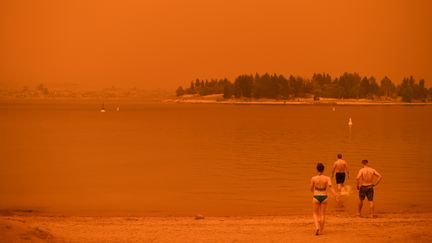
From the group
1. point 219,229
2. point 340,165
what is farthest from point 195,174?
point 219,229

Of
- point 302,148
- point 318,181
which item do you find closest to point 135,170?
point 302,148

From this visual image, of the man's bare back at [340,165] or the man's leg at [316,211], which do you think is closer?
the man's leg at [316,211]

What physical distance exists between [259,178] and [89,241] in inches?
791

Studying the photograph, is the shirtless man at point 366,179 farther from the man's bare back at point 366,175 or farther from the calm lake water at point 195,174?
the calm lake water at point 195,174

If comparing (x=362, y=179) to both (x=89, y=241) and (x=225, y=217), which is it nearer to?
(x=225, y=217)

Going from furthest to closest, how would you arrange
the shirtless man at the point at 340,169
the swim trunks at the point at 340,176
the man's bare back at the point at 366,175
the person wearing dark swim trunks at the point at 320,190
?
the swim trunks at the point at 340,176 < the shirtless man at the point at 340,169 < the man's bare back at the point at 366,175 < the person wearing dark swim trunks at the point at 320,190

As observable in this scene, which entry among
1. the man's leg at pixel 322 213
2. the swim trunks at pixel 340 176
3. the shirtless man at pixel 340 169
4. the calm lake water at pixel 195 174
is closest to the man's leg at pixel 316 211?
the man's leg at pixel 322 213

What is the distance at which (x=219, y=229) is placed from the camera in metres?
19.0

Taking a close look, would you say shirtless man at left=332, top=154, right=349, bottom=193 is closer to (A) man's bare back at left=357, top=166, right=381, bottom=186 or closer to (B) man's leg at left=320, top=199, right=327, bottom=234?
(A) man's bare back at left=357, top=166, right=381, bottom=186

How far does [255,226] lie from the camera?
19625 millimetres

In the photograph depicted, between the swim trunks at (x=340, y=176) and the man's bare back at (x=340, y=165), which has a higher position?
the man's bare back at (x=340, y=165)

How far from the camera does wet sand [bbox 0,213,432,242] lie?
16719mm

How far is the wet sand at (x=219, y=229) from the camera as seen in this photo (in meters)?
16.7

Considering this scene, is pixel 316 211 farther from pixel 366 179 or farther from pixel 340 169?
pixel 340 169
